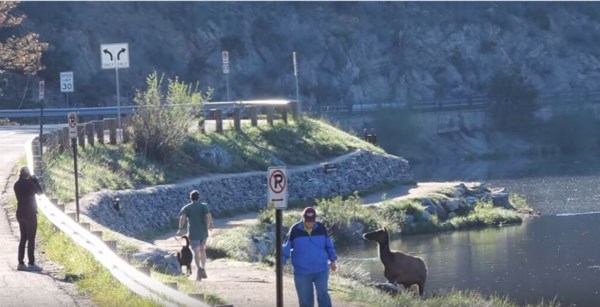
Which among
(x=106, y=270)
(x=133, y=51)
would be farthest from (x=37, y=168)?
(x=133, y=51)

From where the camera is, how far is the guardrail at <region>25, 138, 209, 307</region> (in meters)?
13.6

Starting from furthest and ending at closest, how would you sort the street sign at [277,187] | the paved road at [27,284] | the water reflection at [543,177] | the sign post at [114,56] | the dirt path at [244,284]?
the water reflection at [543,177], the sign post at [114,56], the dirt path at [244,284], the paved road at [27,284], the street sign at [277,187]

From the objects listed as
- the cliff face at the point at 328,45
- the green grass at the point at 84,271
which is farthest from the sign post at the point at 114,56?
the cliff face at the point at 328,45

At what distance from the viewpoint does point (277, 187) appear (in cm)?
1430

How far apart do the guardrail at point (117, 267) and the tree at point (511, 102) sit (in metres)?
65.8

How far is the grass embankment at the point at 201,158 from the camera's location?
31781mm

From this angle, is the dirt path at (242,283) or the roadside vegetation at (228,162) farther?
the roadside vegetation at (228,162)

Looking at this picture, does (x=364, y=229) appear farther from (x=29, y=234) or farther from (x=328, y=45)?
(x=328, y=45)

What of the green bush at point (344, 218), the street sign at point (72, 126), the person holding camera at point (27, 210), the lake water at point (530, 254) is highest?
the street sign at point (72, 126)

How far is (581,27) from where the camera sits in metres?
101

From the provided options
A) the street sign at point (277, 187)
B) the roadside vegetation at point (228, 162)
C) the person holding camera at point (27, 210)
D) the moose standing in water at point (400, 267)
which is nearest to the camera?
the street sign at point (277, 187)

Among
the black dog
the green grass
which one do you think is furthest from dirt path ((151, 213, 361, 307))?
the green grass

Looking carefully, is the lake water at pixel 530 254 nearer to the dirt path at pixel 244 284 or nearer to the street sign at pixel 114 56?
the dirt path at pixel 244 284

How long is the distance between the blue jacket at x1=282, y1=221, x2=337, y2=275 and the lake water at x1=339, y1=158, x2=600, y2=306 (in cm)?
997
